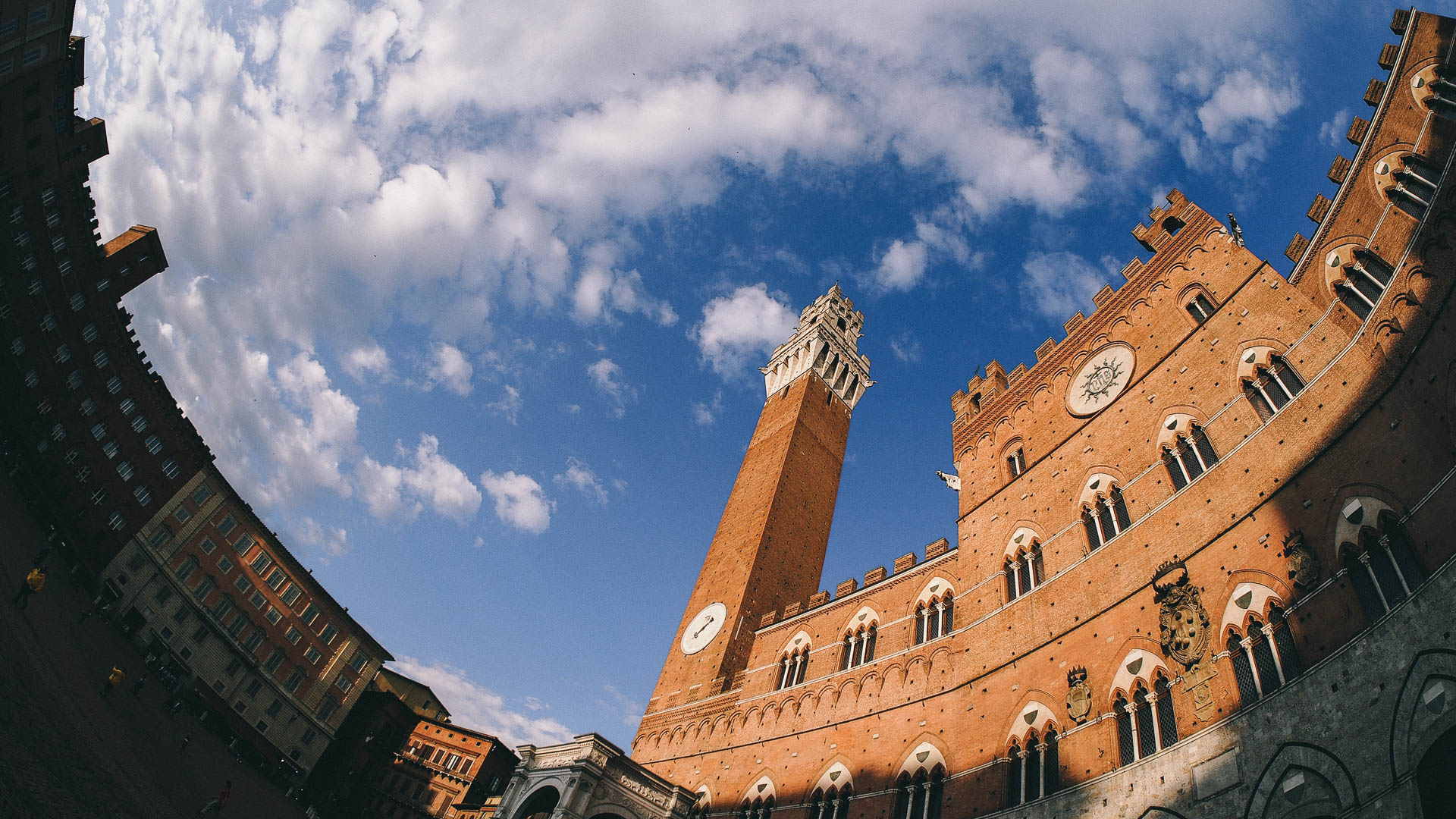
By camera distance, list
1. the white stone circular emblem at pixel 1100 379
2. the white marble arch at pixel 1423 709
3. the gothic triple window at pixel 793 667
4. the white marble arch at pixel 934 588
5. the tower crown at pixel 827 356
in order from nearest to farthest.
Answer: the white marble arch at pixel 1423 709 → the white stone circular emblem at pixel 1100 379 → the white marble arch at pixel 934 588 → the gothic triple window at pixel 793 667 → the tower crown at pixel 827 356

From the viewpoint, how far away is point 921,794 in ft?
58.4

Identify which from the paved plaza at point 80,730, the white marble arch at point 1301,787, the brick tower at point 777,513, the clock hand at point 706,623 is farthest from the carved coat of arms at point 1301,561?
the clock hand at point 706,623

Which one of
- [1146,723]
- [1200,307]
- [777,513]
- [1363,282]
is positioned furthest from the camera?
[777,513]

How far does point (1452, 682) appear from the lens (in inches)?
354

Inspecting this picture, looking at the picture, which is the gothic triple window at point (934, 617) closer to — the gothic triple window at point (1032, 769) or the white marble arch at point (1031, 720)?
the white marble arch at point (1031, 720)

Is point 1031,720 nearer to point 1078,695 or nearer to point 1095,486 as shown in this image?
point 1078,695

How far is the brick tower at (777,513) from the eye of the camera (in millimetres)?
30094

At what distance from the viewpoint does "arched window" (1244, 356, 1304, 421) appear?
1484 centimetres

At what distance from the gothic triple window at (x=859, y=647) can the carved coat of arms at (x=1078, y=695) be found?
830 centimetres

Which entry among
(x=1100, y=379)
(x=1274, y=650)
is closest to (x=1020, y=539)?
(x=1100, y=379)

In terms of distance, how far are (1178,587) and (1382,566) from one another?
12.0 ft

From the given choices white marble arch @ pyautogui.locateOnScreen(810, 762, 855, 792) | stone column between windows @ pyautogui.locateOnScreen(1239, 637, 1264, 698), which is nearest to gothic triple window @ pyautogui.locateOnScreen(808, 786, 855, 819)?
white marble arch @ pyautogui.locateOnScreen(810, 762, 855, 792)

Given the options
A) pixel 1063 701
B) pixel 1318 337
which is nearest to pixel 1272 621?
pixel 1063 701

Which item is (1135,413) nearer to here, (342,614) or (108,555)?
(108,555)
